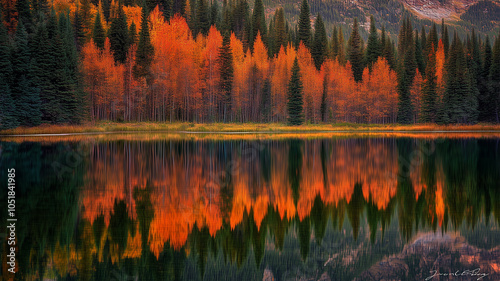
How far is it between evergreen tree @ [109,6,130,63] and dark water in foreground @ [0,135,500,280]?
2042 inches

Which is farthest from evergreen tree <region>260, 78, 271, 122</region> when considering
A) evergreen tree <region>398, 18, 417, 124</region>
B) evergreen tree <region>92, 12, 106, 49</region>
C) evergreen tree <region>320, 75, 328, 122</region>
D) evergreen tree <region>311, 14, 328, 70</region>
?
evergreen tree <region>92, 12, 106, 49</region>

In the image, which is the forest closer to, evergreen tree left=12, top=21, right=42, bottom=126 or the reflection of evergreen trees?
evergreen tree left=12, top=21, right=42, bottom=126

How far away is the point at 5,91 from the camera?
49594 millimetres

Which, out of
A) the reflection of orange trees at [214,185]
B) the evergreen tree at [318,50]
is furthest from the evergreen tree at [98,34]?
the reflection of orange trees at [214,185]

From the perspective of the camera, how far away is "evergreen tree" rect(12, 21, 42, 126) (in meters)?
52.0

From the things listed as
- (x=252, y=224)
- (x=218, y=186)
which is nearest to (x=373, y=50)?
(x=218, y=186)

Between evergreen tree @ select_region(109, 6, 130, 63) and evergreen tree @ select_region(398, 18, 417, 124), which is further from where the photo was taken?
evergreen tree @ select_region(398, 18, 417, 124)

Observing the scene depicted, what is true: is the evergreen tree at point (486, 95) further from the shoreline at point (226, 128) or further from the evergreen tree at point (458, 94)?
the evergreen tree at point (458, 94)

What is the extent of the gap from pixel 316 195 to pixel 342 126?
206 ft

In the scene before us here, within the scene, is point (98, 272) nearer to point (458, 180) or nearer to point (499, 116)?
point (458, 180)

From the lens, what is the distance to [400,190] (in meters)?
17.5

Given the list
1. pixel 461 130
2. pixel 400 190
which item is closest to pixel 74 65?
Answer: pixel 400 190

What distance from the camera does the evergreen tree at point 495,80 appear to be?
262 feet
